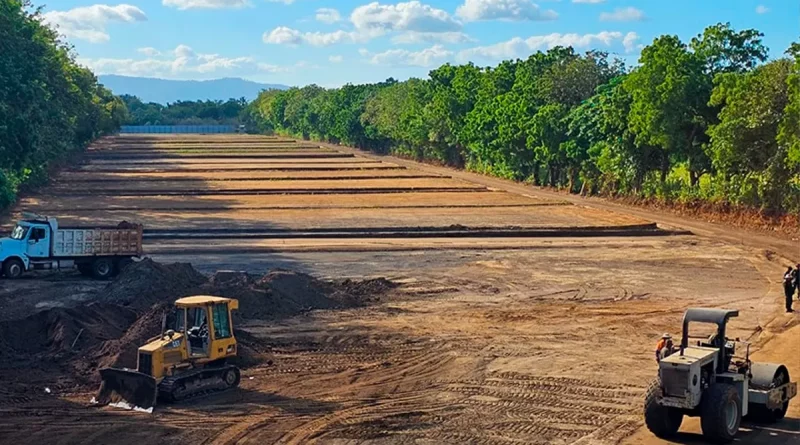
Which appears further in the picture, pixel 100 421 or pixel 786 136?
pixel 786 136

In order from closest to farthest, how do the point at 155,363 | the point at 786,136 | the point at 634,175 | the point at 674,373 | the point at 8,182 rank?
the point at 674,373 → the point at 155,363 → the point at 786,136 → the point at 8,182 → the point at 634,175

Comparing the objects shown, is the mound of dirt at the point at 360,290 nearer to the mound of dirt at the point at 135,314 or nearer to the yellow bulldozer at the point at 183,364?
the mound of dirt at the point at 135,314

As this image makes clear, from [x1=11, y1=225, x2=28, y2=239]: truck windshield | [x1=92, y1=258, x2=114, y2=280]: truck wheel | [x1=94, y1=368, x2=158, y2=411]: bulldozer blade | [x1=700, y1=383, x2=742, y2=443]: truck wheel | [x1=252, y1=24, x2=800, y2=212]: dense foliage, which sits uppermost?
[x1=252, y1=24, x2=800, y2=212]: dense foliage

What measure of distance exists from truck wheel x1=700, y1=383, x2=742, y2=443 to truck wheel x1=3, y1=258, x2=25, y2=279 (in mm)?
24076

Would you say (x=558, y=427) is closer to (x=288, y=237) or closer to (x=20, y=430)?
(x=20, y=430)

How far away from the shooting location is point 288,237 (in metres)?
43.5

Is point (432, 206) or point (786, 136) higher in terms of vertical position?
point (786, 136)

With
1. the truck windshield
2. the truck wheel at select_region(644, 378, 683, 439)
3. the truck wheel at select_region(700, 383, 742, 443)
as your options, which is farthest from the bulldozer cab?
the truck windshield

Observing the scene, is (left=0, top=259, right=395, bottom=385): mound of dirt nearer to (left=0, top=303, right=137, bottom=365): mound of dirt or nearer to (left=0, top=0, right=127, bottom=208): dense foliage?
(left=0, top=303, right=137, bottom=365): mound of dirt

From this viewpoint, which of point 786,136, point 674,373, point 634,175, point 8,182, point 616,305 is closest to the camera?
point 674,373

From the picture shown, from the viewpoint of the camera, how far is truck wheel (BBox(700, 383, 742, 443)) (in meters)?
15.2

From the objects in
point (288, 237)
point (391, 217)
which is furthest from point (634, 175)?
point (288, 237)

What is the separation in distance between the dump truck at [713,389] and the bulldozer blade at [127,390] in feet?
27.9

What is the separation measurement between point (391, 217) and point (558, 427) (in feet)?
115
